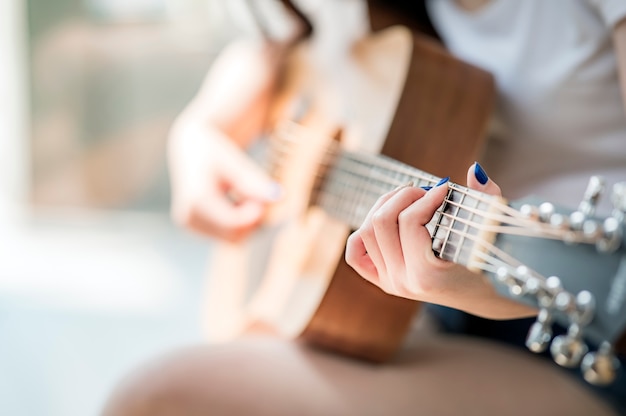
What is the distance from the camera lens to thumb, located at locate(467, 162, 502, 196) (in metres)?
0.33

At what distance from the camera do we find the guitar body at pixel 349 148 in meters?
0.54

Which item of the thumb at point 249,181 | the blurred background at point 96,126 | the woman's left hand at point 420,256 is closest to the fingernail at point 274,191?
the thumb at point 249,181

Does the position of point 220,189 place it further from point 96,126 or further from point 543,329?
point 96,126

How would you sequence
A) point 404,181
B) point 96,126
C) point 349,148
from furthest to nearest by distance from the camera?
point 96,126 → point 349,148 → point 404,181

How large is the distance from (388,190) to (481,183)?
0.08 m

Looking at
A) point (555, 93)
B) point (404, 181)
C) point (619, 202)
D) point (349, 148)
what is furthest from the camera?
point (349, 148)

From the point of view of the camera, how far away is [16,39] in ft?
6.18

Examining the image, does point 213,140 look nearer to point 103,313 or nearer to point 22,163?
point 103,313

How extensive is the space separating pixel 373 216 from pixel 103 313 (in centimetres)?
115

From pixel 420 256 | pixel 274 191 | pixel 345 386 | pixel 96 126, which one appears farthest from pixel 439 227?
pixel 96 126

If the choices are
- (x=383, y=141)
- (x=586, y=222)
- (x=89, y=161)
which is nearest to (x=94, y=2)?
(x=89, y=161)

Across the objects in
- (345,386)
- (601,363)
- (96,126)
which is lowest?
(96,126)

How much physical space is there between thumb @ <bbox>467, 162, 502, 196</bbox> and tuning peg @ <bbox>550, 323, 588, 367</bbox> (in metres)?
0.07

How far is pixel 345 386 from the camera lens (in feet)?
1.73
